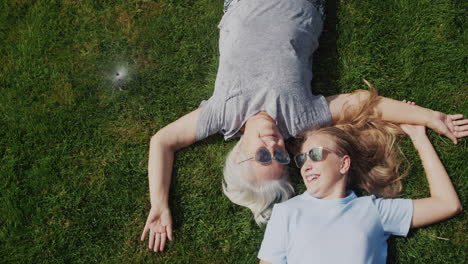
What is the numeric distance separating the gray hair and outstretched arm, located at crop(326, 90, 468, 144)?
0.87 metres

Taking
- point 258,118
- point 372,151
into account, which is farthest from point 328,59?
point 258,118

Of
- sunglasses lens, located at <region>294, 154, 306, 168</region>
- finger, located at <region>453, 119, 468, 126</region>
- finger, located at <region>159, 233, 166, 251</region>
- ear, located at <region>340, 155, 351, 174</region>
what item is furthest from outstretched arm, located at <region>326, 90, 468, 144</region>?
finger, located at <region>159, 233, 166, 251</region>

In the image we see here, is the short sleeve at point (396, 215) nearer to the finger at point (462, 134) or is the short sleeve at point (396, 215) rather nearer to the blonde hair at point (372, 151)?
the blonde hair at point (372, 151)

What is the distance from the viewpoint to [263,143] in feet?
12.2

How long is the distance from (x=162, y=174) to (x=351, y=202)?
1870 millimetres

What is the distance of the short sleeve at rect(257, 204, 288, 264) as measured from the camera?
373 centimetres

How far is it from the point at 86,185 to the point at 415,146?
3447 mm

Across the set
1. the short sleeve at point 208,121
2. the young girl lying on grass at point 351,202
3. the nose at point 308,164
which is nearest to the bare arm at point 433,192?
the young girl lying on grass at point 351,202

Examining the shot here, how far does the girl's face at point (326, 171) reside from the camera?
3758mm

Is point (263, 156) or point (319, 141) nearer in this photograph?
point (263, 156)

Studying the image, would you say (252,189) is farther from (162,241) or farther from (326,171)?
(162,241)

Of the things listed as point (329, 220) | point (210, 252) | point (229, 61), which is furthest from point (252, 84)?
point (210, 252)

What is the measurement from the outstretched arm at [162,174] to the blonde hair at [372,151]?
117 cm

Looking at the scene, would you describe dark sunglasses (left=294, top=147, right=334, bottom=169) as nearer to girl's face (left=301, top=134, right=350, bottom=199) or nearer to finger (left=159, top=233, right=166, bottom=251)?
girl's face (left=301, top=134, right=350, bottom=199)
